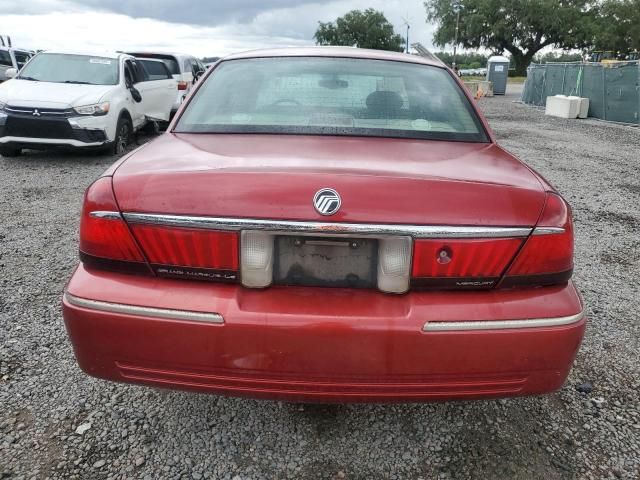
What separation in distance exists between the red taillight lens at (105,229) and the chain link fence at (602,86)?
1643cm

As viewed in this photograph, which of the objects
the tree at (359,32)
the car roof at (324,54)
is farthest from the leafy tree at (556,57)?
the car roof at (324,54)

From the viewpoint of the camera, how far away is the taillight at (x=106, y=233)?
1823mm

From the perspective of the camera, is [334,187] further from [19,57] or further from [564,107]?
[19,57]

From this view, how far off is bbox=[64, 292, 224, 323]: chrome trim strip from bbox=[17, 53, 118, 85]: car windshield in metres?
7.92

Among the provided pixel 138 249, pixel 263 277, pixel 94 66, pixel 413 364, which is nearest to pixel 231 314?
pixel 263 277

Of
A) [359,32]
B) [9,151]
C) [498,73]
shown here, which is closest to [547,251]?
[9,151]

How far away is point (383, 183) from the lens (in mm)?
1746

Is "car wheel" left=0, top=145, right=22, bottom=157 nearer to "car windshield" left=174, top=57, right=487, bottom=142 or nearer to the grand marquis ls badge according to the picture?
"car windshield" left=174, top=57, right=487, bottom=142

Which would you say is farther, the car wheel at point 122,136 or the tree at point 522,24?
the tree at point 522,24

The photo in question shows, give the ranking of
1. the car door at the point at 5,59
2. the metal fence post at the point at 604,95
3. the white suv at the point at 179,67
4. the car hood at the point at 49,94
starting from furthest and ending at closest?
1. the car door at the point at 5,59
2. the metal fence post at the point at 604,95
3. the white suv at the point at 179,67
4. the car hood at the point at 49,94

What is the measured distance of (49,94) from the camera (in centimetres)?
795

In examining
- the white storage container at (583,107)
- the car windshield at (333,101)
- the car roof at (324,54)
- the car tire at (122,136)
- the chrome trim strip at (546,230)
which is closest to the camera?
the chrome trim strip at (546,230)

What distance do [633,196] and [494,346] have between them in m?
6.55

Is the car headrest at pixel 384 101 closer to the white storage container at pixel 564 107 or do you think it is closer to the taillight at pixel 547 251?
the taillight at pixel 547 251
